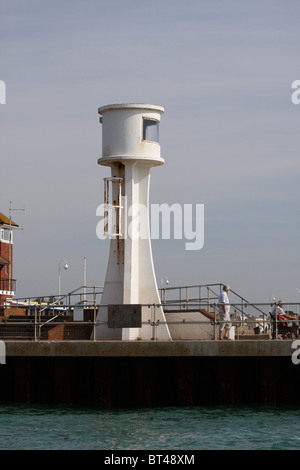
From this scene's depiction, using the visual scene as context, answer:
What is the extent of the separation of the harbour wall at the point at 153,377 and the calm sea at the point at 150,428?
0.59 metres

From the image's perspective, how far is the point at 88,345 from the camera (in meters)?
27.2

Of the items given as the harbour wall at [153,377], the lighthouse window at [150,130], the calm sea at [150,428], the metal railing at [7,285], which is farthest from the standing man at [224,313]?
the metal railing at [7,285]

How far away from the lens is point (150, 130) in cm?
3131

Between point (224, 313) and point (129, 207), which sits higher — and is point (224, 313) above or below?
below

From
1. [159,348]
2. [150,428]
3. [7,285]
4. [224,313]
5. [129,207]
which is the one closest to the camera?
[150,428]

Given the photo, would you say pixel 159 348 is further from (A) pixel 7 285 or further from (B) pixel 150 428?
(A) pixel 7 285

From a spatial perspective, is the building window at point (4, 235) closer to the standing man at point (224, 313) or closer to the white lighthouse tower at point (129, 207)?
the white lighthouse tower at point (129, 207)

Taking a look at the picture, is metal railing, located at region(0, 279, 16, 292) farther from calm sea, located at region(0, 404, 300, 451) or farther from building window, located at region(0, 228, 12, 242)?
calm sea, located at region(0, 404, 300, 451)

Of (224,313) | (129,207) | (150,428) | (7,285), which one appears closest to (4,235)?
(7,285)

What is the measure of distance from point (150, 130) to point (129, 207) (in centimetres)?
266

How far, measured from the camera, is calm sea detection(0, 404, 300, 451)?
22.7 metres

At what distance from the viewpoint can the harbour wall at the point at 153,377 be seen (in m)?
27.6

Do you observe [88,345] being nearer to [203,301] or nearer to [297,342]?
[297,342]

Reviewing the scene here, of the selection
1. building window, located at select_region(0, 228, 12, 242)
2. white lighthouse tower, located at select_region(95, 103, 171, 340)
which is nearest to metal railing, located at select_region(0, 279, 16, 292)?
building window, located at select_region(0, 228, 12, 242)
